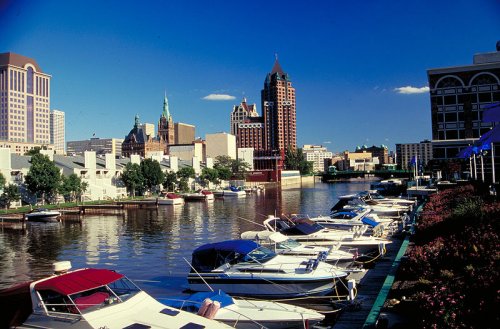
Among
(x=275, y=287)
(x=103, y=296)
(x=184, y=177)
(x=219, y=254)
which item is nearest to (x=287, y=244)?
(x=219, y=254)

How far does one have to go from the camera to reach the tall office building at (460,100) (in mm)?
108438

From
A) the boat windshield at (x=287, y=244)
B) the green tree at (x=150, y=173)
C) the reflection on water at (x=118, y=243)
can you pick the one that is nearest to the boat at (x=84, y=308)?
the reflection on water at (x=118, y=243)

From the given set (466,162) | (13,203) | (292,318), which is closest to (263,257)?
(292,318)

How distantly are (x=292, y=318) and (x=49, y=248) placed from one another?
31597 mm

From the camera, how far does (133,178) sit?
10400cm

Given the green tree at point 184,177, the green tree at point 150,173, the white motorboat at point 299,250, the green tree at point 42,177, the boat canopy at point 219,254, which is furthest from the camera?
the green tree at point 184,177

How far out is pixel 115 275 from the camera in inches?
597

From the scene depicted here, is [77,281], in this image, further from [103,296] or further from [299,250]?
[299,250]

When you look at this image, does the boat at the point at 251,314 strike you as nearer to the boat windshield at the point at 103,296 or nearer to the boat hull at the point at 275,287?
the boat windshield at the point at 103,296

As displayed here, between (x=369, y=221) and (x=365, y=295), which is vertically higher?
(x=369, y=221)

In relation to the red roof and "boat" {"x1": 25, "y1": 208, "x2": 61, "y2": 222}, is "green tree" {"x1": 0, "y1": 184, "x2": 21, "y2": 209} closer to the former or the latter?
"boat" {"x1": 25, "y1": 208, "x2": 61, "y2": 222}

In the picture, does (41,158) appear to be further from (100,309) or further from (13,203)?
(100,309)

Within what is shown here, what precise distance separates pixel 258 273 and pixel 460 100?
106286 mm

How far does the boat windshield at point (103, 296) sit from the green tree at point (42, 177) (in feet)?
227
